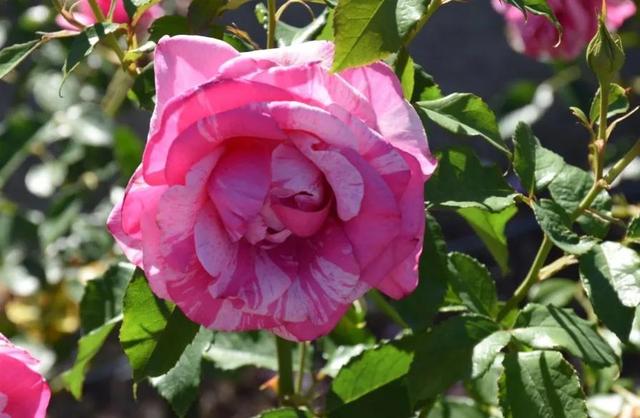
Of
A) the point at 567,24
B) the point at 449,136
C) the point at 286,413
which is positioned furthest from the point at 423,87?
the point at 449,136

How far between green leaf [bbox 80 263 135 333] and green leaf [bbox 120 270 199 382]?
222 mm

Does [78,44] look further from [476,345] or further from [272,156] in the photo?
[476,345]

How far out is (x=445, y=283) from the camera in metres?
0.77

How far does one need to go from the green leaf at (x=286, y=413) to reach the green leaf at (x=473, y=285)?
15cm

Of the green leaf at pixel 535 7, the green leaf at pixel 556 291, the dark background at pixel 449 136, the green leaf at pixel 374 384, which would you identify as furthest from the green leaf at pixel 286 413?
the dark background at pixel 449 136

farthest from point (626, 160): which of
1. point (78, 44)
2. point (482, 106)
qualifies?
point (78, 44)

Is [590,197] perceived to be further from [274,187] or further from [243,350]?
[243,350]

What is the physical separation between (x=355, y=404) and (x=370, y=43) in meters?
0.37

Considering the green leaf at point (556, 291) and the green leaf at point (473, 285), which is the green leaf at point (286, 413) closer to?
the green leaf at point (473, 285)

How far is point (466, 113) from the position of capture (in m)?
0.70

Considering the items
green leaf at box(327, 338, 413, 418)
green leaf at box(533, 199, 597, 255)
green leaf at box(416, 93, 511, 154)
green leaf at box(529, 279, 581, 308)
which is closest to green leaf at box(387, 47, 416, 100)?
green leaf at box(416, 93, 511, 154)

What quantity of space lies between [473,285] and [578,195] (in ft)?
0.37

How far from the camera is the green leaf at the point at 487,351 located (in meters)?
0.74

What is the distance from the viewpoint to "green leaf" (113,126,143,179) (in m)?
1.36
